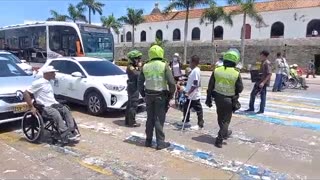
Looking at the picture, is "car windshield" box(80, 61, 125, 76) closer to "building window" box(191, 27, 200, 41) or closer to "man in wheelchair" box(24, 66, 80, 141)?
"man in wheelchair" box(24, 66, 80, 141)

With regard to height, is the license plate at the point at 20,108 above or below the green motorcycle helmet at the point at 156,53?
below

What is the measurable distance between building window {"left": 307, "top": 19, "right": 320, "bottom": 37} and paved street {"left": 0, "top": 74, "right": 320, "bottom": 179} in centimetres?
2985

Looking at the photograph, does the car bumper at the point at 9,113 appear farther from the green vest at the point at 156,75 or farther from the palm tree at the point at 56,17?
the palm tree at the point at 56,17

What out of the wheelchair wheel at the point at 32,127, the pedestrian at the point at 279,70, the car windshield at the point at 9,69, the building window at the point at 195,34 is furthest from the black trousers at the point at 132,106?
the building window at the point at 195,34

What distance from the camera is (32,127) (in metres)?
6.19

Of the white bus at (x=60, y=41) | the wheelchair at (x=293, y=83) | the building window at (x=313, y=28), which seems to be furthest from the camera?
the building window at (x=313, y=28)

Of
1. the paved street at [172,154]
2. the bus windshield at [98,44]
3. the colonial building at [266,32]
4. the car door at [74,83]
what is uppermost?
the colonial building at [266,32]

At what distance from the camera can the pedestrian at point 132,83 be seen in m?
7.21

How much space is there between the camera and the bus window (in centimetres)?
1638

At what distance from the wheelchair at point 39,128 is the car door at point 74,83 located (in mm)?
2521

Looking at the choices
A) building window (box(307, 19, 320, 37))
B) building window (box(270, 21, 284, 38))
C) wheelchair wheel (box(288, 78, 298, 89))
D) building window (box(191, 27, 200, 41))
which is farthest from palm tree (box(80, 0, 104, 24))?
wheelchair wheel (box(288, 78, 298, 89))

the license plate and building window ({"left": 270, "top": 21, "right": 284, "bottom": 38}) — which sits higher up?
building window ({"left": 270, "top": 21, "right": 284, "bottom": 38})

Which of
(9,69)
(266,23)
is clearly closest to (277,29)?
(266,23)

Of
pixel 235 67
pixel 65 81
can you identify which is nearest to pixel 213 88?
pixel 235 67
